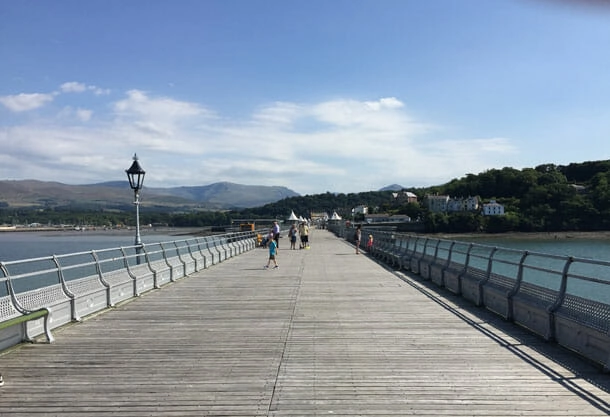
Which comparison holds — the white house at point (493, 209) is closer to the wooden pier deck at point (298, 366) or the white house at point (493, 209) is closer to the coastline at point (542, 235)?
the coastline at point (542, 235)

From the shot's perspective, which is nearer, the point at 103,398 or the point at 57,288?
the point at 103,398

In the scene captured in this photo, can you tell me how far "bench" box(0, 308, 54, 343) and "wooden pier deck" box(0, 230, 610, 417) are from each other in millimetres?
232

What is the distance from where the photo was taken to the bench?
7.47 meters

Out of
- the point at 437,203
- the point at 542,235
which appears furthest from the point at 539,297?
the point at 437,203

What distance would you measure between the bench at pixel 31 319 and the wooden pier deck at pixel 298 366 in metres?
0.23

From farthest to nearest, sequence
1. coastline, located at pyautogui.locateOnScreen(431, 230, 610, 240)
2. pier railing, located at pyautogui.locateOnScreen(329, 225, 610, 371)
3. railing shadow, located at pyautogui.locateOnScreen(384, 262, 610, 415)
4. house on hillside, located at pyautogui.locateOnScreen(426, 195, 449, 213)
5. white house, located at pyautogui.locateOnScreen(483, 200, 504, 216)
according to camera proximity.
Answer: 1. house on hillside, located at pyautogui.locateOnScreen(426, 195, 449, 213)
2. white house, located at pyautogui.locateOnScreen(483, 200, 504, 216)
3. coastline, located at pyautogui.locateOnScreen(431, 230, 610, 240)
4. pier railing, located at pyautogui.locateOnScreen(329, 225, 610, 371)
5. railing shadow, located at pyautogui.locateOnScreen(384, 262, 610, 415)

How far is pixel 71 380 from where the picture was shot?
21.2 ft

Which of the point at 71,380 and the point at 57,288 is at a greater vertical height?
the point at 57,288

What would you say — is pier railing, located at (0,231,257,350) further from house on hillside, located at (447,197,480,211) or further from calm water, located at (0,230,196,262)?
house on hillside, located at (447,197,480,211)

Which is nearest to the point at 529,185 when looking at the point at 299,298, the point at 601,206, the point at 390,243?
the point at 601,206

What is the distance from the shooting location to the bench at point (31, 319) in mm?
7469

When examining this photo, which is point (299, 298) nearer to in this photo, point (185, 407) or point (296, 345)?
point (296, 345)

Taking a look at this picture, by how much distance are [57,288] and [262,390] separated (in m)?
5.17

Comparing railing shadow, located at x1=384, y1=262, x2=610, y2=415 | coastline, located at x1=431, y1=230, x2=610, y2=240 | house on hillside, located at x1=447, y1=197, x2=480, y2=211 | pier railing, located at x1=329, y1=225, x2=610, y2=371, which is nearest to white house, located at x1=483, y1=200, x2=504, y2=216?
house on hillside, located at x1=447, y1=197, x2=480, y2=211
